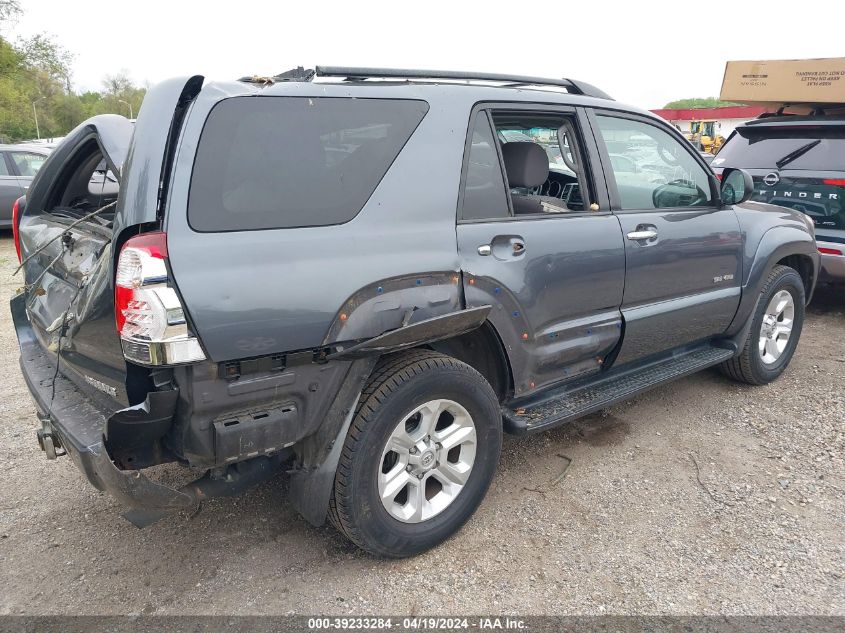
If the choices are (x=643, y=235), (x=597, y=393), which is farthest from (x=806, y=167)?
(x=597, y=393)

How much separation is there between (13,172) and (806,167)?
11.2m

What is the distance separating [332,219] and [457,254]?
0.57 m

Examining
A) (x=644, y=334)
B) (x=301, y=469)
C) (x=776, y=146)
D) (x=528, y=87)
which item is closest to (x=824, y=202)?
(x=776, y=146)

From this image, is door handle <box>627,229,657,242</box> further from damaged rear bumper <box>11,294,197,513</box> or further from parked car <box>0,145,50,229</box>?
parked car <box>0,145,50,229</box>

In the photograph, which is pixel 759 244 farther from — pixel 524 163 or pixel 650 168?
pixel 524 163

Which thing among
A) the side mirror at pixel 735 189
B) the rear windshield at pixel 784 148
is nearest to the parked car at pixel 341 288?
the side mirror at pixel 735 189

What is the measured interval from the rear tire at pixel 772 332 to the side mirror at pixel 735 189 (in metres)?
0.70

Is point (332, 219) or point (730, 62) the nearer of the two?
point (332, 219)

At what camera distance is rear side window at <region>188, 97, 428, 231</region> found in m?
2.12

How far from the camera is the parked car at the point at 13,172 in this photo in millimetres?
10242

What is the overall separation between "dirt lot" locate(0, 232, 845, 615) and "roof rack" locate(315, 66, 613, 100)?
1.97 meters

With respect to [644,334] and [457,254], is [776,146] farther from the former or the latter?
[457,254]

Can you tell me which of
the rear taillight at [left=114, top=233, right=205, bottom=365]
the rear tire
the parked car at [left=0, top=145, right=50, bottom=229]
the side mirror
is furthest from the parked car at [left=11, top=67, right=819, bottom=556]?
the parked car at [left=0, top=145, right=50, bottom=229]

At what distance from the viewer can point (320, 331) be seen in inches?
88.7
